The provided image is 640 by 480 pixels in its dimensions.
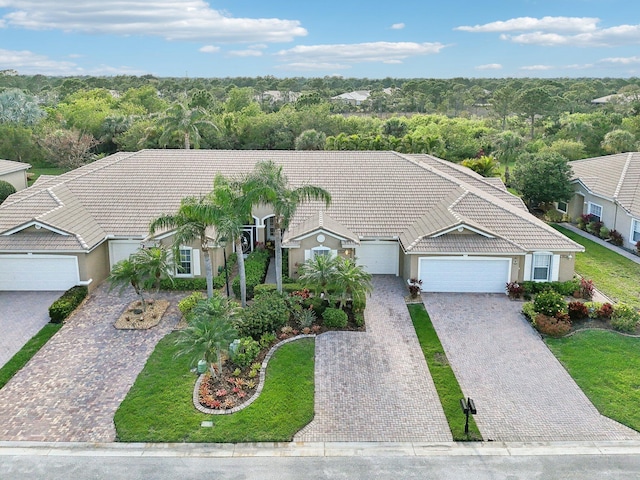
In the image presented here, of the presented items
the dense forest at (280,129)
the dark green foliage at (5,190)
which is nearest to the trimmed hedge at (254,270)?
the dense forest at (280,129)

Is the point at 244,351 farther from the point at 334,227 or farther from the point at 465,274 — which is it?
the point at 465,274

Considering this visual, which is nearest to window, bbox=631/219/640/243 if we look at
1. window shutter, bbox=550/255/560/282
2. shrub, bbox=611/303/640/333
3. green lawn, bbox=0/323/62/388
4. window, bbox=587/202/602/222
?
window, bbox=587/202/602/222

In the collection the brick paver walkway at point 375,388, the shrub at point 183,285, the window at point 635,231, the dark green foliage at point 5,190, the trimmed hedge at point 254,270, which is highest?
the dark green foliage at point 5,190

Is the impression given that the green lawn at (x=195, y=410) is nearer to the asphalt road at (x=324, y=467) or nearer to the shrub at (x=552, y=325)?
the asphalt road at (x=324, y=467)

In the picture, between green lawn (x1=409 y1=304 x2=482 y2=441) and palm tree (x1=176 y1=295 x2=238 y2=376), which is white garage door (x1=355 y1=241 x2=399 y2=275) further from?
palm tree (x1=176 y1=295 x2=238 y2=376)

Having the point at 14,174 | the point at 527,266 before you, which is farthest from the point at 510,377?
the point at 14,174

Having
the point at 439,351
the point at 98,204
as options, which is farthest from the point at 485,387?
the point at 98,204

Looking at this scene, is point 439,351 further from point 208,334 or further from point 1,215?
point 1,215
